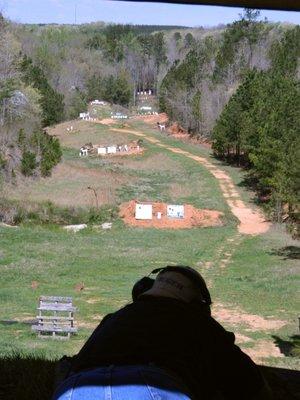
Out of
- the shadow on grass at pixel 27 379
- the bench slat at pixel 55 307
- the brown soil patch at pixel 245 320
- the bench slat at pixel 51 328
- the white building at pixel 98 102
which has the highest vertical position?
the shadow on grass at pixel 27 379

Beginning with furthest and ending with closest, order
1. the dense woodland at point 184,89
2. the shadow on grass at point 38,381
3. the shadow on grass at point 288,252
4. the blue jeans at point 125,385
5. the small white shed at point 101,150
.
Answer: the small white shed at point 101,150 → the dense woodland at point 184,89 → the shadow on grass at point 288,252 → the shadow on grass at point 38,381 → the blue jeans at point 125,385

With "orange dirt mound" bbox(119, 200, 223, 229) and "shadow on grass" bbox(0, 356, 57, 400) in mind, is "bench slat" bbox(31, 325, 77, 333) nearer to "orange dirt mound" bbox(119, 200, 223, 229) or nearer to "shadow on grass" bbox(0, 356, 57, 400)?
"shadow on grass" bbox(0, 356, 57, 400)

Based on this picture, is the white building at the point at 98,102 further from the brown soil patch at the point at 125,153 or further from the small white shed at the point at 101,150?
the brown soil patch at the point at 125,153

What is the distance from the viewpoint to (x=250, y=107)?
44156 millimetres

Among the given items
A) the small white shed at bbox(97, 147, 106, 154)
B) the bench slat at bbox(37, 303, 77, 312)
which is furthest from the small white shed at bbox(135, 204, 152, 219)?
the small white shed at bbox(97, 147, 106, 154)

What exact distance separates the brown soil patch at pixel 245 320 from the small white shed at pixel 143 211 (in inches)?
654

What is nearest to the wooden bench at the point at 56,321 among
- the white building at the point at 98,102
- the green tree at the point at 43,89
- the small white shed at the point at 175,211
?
the small white shed at the point at 175,211

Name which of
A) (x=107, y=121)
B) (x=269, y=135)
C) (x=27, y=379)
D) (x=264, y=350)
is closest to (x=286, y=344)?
(x=264, y=350)

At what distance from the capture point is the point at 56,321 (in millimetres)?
13883

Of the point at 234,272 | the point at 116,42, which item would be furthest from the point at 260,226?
the point at 116,42

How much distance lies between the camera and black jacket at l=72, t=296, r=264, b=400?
1.67 meters

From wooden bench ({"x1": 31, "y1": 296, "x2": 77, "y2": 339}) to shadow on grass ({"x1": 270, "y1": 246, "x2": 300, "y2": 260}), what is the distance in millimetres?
12830

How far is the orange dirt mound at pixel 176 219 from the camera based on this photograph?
3347cm

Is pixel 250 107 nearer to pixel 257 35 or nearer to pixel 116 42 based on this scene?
pixel 257 35
